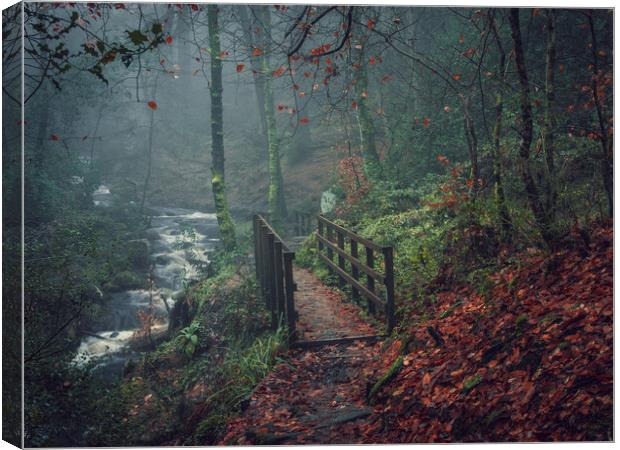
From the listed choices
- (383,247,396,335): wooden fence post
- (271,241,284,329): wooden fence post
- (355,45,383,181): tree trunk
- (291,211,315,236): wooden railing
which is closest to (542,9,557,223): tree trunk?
(383,247,396,335): wooden fence post

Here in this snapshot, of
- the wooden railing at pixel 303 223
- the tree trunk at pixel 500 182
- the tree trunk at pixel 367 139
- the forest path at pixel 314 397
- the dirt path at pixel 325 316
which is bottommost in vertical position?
the forest path at pixel 314 397

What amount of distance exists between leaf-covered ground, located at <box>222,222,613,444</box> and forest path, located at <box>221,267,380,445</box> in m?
0.01

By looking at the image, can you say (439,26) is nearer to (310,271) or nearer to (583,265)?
(310,271)

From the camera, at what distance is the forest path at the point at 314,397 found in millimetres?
4742

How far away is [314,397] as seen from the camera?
525 cm

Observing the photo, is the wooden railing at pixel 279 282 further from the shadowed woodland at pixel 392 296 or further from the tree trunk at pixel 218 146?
the tree trunk at pixel 218 146

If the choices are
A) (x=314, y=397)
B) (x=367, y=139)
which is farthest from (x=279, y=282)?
(x=367, y=139)

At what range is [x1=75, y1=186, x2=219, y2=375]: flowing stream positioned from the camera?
10.6m

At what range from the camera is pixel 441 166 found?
37.2 ft

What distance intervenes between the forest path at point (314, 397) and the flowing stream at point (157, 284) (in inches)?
112

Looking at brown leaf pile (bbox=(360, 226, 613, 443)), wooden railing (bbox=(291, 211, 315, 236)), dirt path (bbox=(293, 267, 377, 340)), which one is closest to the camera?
Result: brown leaf pile (bbox=(360, 226, 613, 443))

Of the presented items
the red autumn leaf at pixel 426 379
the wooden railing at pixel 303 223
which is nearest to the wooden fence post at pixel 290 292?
the red autumn leaf at pixel 426 379

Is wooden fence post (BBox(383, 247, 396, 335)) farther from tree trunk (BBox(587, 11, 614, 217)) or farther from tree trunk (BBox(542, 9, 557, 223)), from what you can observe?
tree trunk (BBox(587, 11, 614, 217))

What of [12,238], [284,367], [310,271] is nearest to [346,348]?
[284,367]
